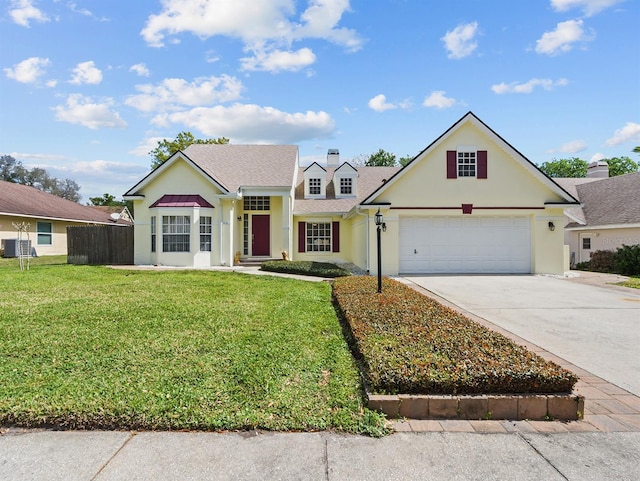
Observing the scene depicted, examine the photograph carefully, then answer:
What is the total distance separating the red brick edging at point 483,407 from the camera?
338 centimetres

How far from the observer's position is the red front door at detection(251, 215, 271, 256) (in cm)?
1847

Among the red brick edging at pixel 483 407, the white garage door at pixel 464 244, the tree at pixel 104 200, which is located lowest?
the red brick edging at pixel 483 407

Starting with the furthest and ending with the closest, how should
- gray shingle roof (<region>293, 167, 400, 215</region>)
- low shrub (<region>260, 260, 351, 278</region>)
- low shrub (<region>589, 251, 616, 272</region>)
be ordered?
gray shingle roof (<region>293, 167, 400, 215</region>) < low shrub (<region>589, 251, 616, 272</region>) < low shrub (<region>260, 260, 351, 278</region>)

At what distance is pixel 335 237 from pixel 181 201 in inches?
303

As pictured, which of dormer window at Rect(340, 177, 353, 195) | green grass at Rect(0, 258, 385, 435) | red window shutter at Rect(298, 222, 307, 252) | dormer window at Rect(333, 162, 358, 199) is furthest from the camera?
dormer window at Rect(340, 177, 353, 195)

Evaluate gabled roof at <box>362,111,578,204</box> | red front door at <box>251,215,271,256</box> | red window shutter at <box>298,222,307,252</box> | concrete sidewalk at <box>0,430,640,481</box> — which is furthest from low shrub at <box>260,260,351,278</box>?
concrete sidewalk at <box>0,430,640,481</box>

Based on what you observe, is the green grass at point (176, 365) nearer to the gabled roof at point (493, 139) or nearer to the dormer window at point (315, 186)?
the gabled roof at point (493, 139)

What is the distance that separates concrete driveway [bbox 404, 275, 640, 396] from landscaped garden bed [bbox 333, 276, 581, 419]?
1206 millimetres

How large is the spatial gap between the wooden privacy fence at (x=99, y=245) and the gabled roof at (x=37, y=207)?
22.4 ft

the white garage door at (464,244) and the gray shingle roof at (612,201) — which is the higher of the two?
the gray shingle roof at (612,201)

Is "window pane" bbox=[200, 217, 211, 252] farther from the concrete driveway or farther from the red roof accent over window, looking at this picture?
the concrete driveway

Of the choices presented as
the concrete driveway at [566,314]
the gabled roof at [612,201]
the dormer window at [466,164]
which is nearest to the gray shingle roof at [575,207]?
the gabled roof at [612,201]

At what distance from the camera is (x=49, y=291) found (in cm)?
911

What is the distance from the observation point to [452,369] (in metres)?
3.65
